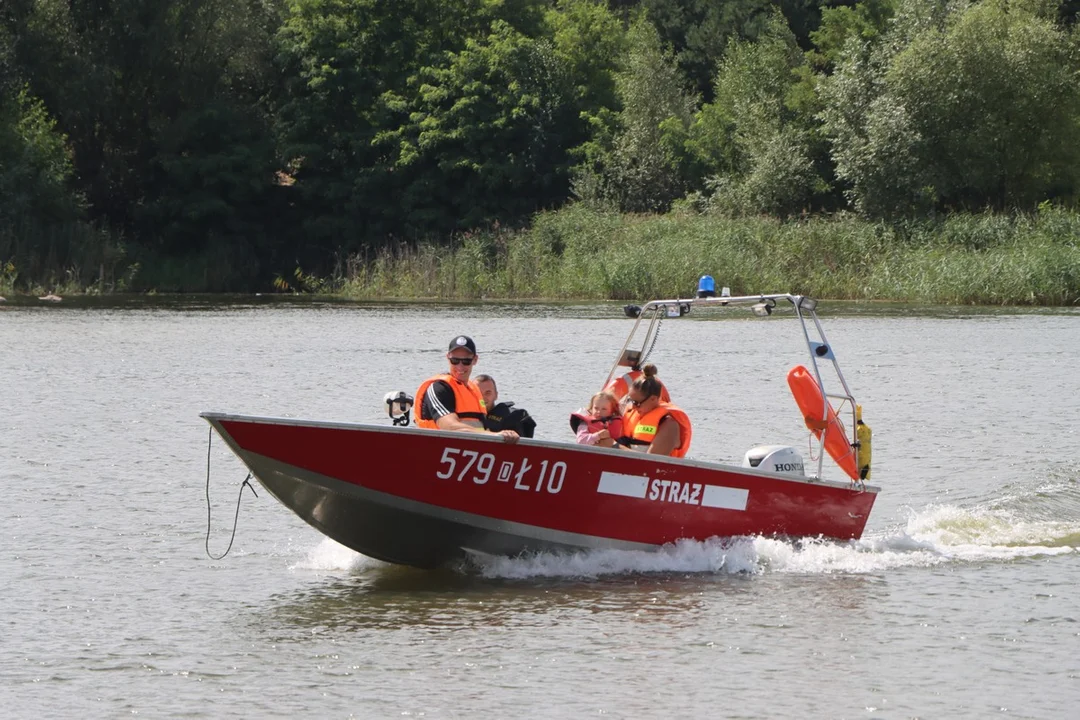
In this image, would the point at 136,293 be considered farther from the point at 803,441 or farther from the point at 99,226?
the point at 803,441

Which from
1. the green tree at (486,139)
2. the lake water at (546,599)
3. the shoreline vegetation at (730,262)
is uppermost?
the green tree at (486,139)

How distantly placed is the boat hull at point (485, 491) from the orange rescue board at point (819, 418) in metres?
0.45

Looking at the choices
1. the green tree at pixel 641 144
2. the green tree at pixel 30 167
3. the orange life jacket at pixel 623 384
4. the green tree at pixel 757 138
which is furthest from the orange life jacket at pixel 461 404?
the green tree at pixel 641 144

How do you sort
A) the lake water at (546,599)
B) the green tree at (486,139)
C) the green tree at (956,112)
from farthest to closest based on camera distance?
the green tree at (486,139), the green tree at (956,112), the lake water at (546,599)

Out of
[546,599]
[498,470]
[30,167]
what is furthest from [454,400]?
[30,167]

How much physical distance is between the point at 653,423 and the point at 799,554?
1.48 meters

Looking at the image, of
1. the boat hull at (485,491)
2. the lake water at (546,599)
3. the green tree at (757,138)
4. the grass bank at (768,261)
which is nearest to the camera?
the lake water at (546,599)

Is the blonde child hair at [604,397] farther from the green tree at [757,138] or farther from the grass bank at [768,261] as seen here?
the green tree at [757,138]

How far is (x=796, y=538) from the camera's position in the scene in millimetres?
11523

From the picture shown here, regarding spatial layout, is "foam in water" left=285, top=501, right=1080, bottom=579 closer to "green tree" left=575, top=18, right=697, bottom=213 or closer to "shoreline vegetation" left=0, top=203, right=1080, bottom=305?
"shoreline vegetation" left=0, top=203, right=1080, bottom=305

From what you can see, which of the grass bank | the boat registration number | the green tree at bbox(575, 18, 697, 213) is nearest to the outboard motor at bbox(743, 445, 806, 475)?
the boat registration number

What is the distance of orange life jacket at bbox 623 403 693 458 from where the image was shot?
11094 mm

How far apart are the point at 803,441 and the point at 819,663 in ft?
31.2

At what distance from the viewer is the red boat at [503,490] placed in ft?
32.9
